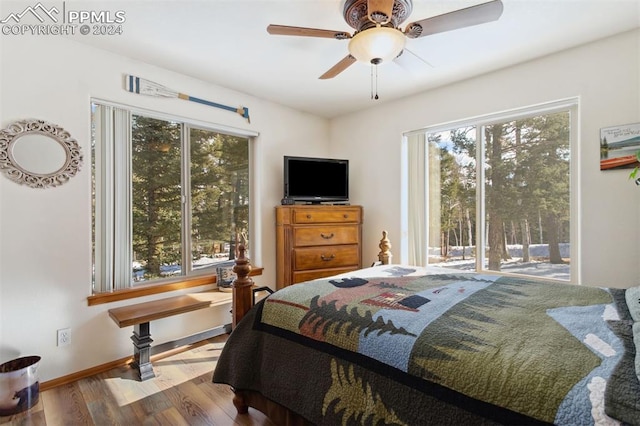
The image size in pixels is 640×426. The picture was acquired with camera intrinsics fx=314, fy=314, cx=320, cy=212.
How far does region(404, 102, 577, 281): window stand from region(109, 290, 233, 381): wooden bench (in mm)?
2415

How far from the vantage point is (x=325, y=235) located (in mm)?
3496

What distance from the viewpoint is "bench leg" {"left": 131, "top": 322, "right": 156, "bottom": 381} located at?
2.33m

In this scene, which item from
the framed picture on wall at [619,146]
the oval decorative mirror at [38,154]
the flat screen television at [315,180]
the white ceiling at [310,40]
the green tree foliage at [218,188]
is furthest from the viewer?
the flat screen television at [315,180]

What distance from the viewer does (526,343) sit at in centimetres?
104

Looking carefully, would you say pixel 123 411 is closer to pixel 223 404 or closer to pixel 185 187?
pixel 223 404

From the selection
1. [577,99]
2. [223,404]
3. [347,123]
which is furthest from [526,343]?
[347,123]

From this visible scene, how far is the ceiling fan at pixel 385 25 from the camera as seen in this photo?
1576 millimetres

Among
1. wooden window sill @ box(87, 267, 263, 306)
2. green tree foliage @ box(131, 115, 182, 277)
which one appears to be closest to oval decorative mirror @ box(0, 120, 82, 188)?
green tree foliage @ box(131, 115, 182, 277)

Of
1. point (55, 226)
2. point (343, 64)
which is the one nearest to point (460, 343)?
point (343, 64)

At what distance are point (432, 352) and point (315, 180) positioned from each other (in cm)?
279

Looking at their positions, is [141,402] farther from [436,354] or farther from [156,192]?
[436,354]

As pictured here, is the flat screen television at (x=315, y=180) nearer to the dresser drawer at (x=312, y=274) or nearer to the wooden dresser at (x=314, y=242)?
the wooden dresser at (x=314, y=242)

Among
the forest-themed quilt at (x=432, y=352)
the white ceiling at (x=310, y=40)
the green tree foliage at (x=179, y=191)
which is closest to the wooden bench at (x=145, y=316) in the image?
the green tree foliage at (x=179, y=191)

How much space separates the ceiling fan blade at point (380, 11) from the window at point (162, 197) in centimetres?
208
